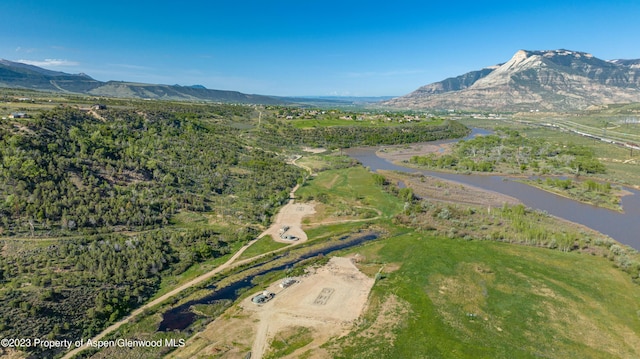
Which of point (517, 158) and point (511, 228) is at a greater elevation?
point (517, 158)

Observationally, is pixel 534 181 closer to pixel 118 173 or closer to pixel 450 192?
pixel 450 192

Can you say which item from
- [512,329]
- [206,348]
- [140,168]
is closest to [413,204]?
[512,329]

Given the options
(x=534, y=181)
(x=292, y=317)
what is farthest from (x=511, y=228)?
(x=534, y=181)

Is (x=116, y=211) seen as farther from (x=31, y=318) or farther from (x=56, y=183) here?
(x=31, y=318)

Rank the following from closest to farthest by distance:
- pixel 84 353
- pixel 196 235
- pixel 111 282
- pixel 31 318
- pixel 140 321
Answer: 1. pixel 84 353
2. pixel 31 318
3. pixel 140 321
4. pixel 111 282
5. pixel 196 235

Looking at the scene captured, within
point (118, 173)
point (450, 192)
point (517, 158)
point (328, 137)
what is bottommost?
point (450, 192)

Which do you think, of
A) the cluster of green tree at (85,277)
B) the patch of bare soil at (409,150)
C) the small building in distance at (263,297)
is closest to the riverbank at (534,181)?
the patch of bare soil at (409,150)

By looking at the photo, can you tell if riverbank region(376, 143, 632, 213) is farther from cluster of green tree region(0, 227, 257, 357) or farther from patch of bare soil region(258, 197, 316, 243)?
cluster of green tree region(0, 227, 257, 357)
